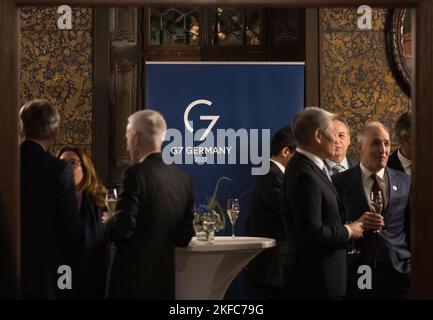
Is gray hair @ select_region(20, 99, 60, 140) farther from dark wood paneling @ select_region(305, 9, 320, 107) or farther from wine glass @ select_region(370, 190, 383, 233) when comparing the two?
wine glass @ select_region(370, 190, 383, 233)

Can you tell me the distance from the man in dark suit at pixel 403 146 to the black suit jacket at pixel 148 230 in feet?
2.79

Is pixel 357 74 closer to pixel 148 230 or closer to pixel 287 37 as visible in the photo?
pixel 287 37

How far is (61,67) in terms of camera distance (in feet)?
11.2

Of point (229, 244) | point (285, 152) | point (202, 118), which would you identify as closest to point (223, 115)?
point (202, 118)

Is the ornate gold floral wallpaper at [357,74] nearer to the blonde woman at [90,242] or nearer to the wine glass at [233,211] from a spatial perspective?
the wine glass at [233,211]

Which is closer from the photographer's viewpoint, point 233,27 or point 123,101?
point 123,101

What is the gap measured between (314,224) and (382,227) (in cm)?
30

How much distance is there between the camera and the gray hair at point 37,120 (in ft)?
10.3

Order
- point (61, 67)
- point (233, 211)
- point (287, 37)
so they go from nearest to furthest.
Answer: point (233, 211) < point (61, 67) < point (287, 37)

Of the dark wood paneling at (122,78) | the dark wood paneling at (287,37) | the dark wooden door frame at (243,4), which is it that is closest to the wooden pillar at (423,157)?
the dark wooden door frame at (243,4)

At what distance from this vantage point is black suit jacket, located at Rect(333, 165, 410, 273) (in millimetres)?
3213

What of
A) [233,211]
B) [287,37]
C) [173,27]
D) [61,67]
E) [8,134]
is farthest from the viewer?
[173,27]

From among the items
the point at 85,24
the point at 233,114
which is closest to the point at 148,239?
the point at 233,114

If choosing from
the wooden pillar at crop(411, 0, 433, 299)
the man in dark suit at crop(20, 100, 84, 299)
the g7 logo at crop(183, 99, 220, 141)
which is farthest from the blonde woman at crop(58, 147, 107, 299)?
the wooden pillar at crop(411, 0, 433, 299)
